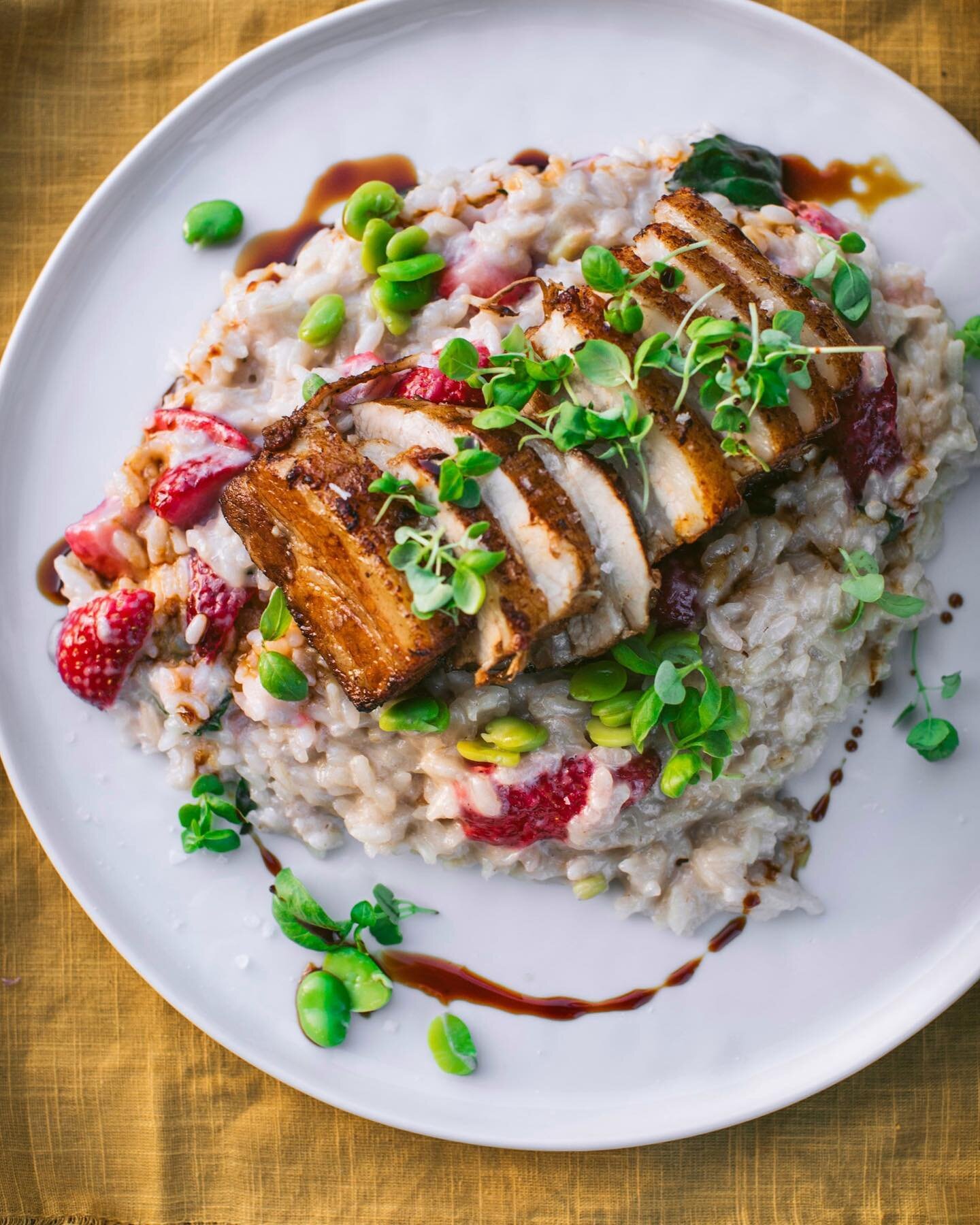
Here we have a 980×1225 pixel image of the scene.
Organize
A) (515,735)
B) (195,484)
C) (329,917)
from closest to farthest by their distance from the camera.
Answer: (515,735) → (195,484) → (329,917)

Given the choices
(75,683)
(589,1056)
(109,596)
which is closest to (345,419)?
(109,596)

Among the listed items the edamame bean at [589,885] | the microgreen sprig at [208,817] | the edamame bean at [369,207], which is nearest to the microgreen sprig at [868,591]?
the edamame bean at [589,885]

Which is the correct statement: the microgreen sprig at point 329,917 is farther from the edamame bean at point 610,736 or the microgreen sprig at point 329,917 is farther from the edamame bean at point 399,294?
the edamame bean at point 399,294

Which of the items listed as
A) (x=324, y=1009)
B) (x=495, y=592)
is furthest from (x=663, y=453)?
(x=324, y=1009)

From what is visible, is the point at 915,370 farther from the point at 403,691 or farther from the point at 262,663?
the point at 262,663

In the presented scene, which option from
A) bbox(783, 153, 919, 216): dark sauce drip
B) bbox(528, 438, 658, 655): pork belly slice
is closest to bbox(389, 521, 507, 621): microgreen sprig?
bbox(528, 438, 658, 655): pork belly slice

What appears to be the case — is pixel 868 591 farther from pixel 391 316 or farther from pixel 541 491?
pixel 391 316

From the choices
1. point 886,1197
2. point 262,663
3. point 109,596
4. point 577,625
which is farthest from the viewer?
point 886,1197
